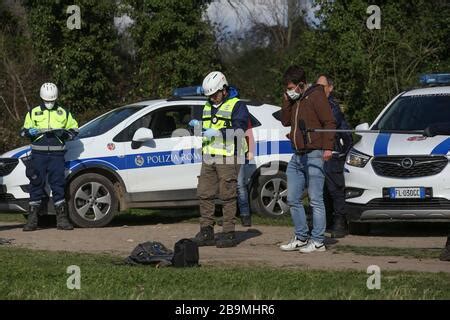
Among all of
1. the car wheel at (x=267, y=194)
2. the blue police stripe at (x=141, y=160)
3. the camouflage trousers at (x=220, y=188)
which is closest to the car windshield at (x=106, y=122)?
the blue police stripe at (x=141, y=160)

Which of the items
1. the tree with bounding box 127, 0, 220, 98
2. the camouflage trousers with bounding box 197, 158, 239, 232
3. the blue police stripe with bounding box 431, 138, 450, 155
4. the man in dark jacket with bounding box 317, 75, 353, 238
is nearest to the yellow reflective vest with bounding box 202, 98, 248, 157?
the camouflage trousers with bounding box 197, 158, 239, 232

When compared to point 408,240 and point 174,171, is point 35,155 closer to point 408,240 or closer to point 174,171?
point 174,171

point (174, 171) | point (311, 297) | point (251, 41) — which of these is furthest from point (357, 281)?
point (251, 41)

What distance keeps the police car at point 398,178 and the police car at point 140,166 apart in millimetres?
2502

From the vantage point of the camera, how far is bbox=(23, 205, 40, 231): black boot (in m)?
14.3

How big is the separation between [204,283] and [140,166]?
6.14 m

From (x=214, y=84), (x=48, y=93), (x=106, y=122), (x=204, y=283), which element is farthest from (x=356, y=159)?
(x=204, y=283)

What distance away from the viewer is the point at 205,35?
1117 inches

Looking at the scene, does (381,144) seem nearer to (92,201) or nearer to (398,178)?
(398,178)

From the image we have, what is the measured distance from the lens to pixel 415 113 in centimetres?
1380

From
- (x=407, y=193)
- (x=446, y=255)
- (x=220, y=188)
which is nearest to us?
(x=446, y=255)

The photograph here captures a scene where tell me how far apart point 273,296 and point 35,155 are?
23.6ft

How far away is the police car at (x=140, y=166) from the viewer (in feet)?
48.0

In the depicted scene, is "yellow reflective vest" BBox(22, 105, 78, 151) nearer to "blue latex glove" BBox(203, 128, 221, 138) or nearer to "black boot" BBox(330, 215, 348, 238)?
"blue latex glove" BBox(203, 128, 221, 138)
